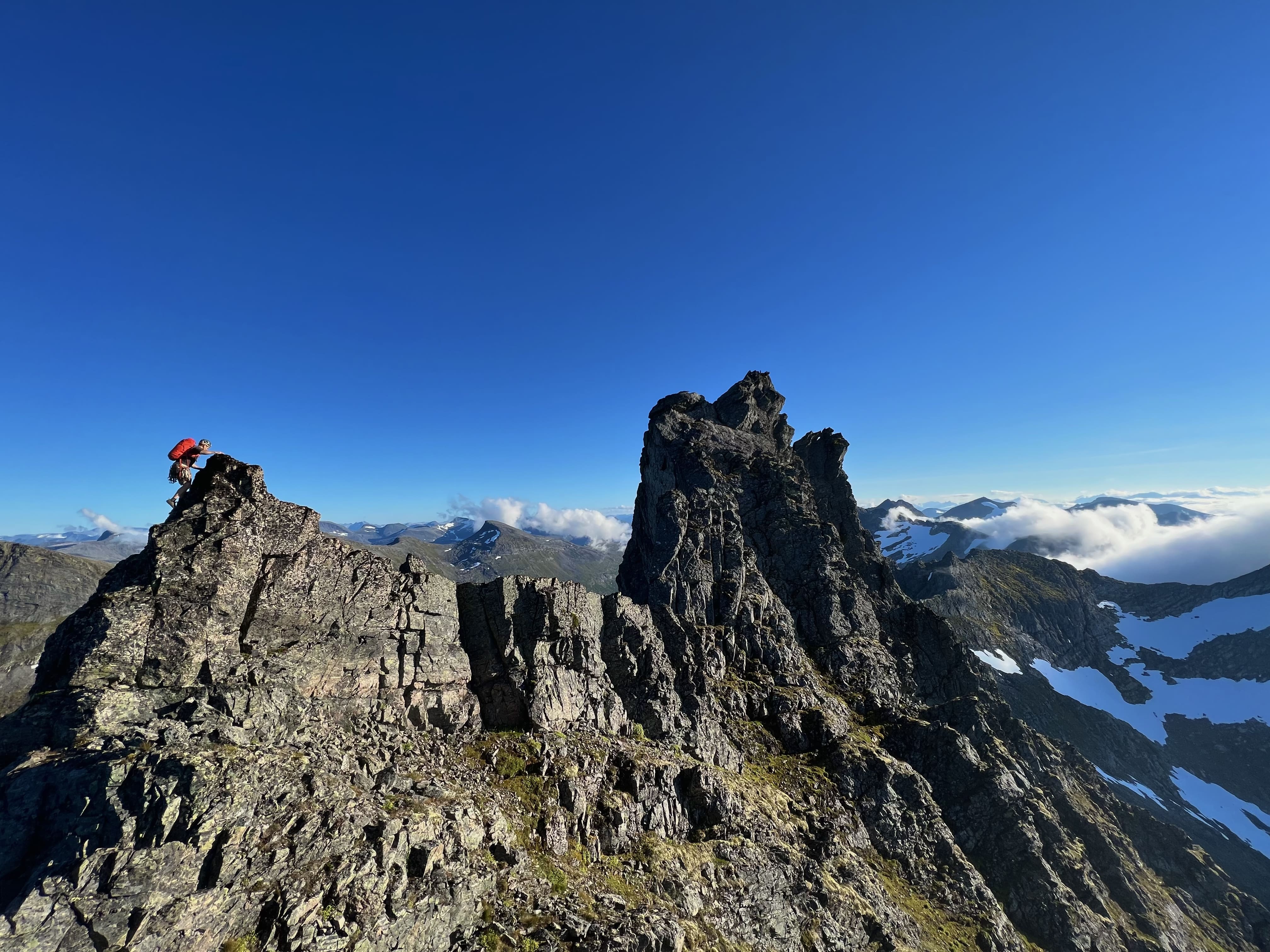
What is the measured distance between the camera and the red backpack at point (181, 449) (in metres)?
32.8

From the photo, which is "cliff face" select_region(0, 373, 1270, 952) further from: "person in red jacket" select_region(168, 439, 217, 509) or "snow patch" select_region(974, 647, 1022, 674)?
"snow patch" select_region(974, 647, 1022, 674)

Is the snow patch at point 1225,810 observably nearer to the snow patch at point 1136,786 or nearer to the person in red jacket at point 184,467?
the snow patch at point 1136,786

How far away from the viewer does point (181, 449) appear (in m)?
33.1

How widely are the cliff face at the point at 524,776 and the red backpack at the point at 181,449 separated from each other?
8.55ft

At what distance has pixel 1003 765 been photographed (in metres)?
60.4

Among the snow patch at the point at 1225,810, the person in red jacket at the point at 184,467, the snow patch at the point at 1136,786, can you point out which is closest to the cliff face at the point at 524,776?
the person in red jacket at the point at 184,467

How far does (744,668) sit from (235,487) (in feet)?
189

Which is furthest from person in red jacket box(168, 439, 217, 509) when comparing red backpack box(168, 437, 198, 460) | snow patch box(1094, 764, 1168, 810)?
snow patch box(1094, 764, 1168, 810)

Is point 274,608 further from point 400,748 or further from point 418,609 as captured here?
point 400,748

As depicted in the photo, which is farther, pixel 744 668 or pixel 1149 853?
pixel 1149 853

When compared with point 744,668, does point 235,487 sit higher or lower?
higher

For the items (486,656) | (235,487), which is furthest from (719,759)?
(235,487)

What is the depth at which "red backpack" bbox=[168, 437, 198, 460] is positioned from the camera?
3284 centimetres

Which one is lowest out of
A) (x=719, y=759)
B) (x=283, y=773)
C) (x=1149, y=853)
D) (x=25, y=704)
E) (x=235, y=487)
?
(x=1149, y=853)
